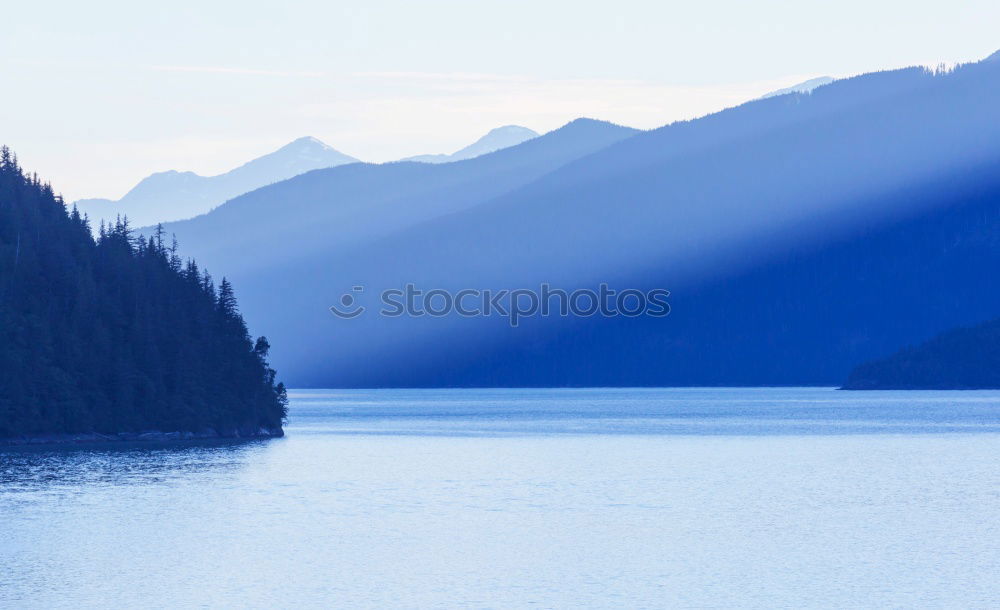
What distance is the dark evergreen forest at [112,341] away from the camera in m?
125

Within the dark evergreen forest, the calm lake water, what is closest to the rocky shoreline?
the dark evergreen forest

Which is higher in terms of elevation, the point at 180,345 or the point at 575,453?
the point at 180,345

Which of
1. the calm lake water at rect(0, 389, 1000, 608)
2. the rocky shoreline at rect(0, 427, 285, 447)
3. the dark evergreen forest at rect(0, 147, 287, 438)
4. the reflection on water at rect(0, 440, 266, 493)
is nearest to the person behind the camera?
the calm lake water at rect(0, 389, 1000, 608)

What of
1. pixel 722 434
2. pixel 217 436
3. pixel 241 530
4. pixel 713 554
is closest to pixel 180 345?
pixel 217 436

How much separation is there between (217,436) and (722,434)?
49903 mm

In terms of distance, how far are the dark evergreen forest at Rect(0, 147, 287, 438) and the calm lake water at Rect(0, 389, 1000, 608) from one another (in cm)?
963

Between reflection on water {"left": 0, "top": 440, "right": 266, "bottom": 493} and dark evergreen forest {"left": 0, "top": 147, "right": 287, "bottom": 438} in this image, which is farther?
dark evergreen forest {"left": 0, "top": 147, "right": 287, "bottom": 438}

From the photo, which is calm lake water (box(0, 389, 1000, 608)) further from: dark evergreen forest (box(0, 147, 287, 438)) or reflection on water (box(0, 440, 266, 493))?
dark evergreen forest (box(0, 147, 287, 438))

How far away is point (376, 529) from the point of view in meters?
63.4

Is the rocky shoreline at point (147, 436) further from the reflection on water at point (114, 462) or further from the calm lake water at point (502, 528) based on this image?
the calm lake water at point (502, 528)

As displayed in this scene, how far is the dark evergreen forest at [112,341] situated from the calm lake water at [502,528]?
31.6ft

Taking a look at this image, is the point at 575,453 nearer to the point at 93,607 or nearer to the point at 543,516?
the point at 543,516

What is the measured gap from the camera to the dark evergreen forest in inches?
4919

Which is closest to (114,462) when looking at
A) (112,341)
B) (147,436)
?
(147,436)
